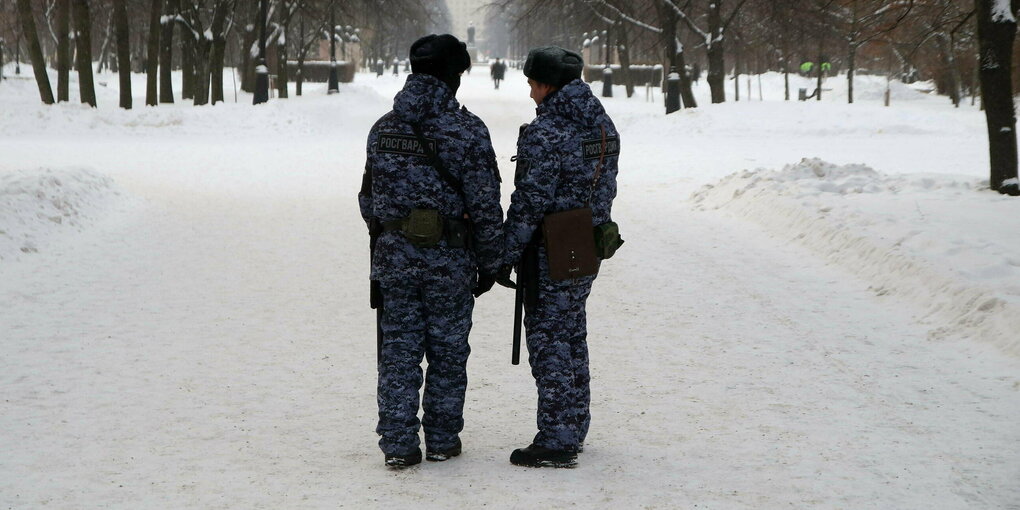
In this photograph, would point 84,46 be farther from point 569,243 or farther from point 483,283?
point 569,243

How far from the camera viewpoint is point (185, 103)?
36062 mm

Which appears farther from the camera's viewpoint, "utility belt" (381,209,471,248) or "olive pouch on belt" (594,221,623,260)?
"olive pouch on belt" (594,221,623,260)

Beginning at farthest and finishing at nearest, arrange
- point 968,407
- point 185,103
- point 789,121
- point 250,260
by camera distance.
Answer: point 185,103 < point 789,121 < point 250,260 < point 968,407

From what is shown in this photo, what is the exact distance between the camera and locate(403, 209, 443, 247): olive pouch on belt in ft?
15.1

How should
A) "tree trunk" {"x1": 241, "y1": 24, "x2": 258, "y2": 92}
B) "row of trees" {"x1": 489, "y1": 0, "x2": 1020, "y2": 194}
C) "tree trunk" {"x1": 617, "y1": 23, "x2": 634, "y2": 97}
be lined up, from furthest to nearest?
"tree trunk" {"x1": 617, "y1": 23, "x2": 634, "y2": 97}
"tree trunk" {"x1": 241, "y1": 24, "x2": 258, "y2": 92}
"row of trees" {"x1": 489, "y1": 0, "x2": 1020, "y2": 194}

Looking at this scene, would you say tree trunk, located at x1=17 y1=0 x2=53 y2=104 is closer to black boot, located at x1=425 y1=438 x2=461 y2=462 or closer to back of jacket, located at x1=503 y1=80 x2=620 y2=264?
black boot, located at x1=425 y1=438 x2=461 y2=462

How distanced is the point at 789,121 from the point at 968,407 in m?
22.9

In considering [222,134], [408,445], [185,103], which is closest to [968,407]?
[408,445]

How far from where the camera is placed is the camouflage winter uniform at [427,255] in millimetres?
4668

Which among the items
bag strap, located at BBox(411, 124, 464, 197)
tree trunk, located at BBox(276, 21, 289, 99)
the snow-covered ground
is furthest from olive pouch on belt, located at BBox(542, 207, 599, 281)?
tree trunk, located at BBox(276, 21, 289, 99)

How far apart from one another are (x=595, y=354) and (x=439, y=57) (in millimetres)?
2938

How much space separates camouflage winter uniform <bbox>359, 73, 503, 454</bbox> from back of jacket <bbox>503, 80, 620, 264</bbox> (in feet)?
0.36

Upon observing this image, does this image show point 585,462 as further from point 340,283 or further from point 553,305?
point 340,283

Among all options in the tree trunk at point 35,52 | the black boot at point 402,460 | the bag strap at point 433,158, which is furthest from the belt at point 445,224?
the tree trunk at point 35,52
